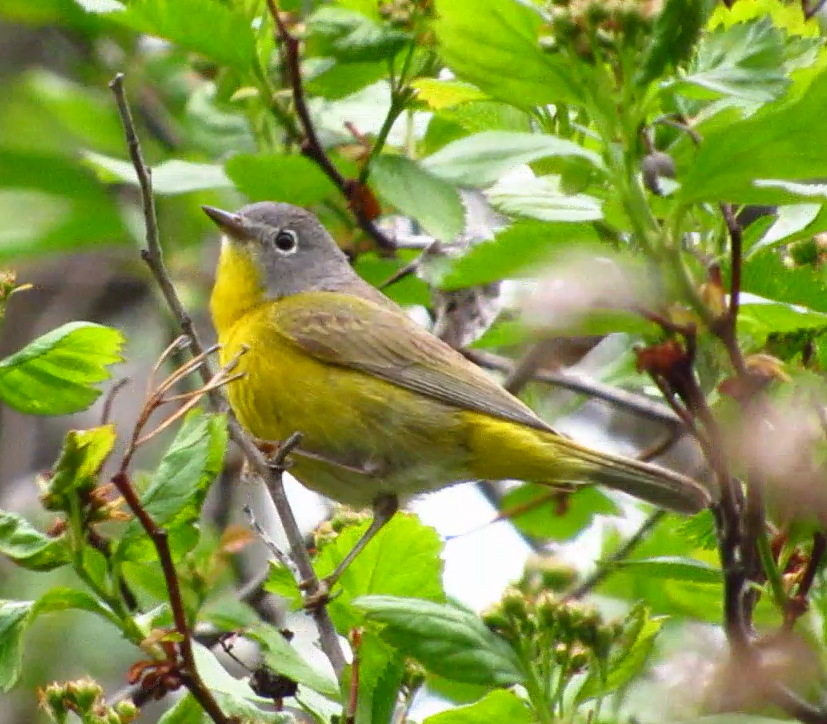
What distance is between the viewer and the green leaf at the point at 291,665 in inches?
104

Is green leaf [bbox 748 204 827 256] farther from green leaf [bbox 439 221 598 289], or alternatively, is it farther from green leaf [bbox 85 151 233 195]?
green leaf [bbox 85 151 233 195]

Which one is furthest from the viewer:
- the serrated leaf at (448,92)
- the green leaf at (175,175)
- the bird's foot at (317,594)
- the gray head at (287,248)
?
the gray head at (287,248)

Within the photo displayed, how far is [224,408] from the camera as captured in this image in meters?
2.86

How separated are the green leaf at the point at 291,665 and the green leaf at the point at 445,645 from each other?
40 centimetres

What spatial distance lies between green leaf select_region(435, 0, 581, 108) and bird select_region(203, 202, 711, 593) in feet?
6.28

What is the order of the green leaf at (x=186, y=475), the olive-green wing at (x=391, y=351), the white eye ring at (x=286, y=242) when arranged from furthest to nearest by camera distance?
the white eye ring at (x=286, y=242), the olive-green wing at (x=391, y=351), the green leaf at (x=186, y=475)

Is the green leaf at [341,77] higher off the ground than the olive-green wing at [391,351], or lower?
higher

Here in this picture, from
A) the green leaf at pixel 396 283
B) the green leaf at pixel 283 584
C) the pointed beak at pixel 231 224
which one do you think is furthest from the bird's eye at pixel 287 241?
the green leaf at pixel 283 584

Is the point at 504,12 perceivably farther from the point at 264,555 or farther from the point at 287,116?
the point at 264,555

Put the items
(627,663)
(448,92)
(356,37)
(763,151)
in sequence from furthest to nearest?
(356,37), (448,92), (627,663), (763,151)

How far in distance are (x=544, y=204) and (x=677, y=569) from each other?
2.39 ft

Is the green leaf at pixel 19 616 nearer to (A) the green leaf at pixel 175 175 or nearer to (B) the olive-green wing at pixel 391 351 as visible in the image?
(A) the green leaf at pixel 175 175

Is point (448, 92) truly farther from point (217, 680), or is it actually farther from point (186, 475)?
point (217, 680)

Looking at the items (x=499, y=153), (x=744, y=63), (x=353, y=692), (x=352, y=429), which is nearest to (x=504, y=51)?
(x=499, y=153)
